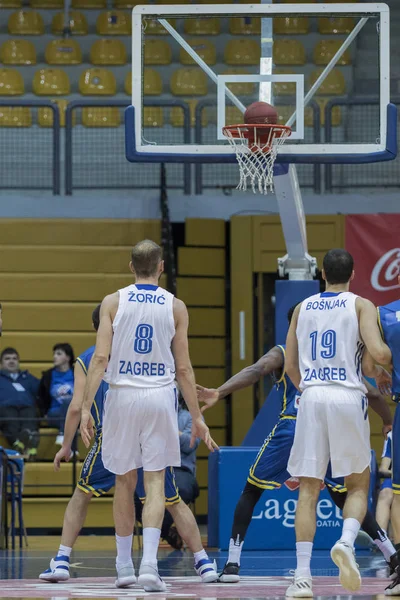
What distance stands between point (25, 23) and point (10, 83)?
4.56ft

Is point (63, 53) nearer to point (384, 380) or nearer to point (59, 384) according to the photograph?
point (59, 384)

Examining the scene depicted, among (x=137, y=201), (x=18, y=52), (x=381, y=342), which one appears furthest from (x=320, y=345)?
(x=18, y=52)

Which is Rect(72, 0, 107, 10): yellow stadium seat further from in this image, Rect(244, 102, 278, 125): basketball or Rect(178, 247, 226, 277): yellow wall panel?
Rect(244, 102, 278, 125): basketball

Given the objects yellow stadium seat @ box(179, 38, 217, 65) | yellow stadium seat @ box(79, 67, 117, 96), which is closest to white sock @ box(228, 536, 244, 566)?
yellow stadium seat @ box(179, 38, 217, 65)

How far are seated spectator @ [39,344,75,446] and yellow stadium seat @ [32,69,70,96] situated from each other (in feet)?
17.9

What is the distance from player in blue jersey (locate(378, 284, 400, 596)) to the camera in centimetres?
702

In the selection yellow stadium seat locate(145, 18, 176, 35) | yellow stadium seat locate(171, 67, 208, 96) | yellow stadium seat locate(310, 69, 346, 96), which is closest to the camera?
yellow stadium seat locate(145, 18, 176, 35)

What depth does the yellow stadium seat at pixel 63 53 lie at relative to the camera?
62.4 feet

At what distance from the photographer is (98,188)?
16.8 meters

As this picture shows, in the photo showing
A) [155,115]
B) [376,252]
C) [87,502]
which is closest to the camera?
[87,502]

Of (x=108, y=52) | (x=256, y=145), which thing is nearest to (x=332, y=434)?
(x=256, y=145)

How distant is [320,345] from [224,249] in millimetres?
9311

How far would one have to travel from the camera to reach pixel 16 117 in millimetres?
17578

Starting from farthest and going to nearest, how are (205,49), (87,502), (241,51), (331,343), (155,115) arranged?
(155,115)
(241,51)
(205,49)
(87,502)
(331,343)
